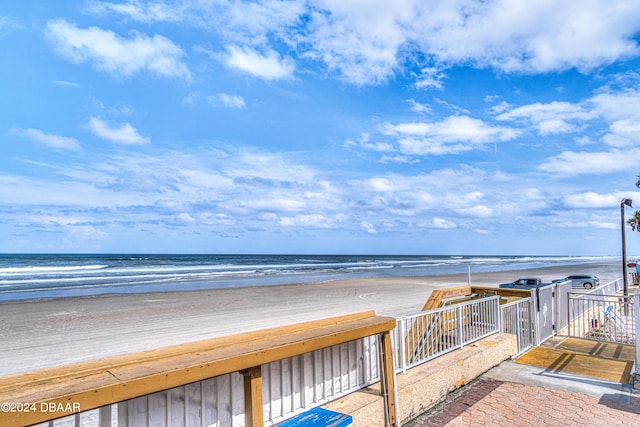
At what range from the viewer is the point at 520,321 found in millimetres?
8719

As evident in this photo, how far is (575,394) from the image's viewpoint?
5910 millimetres

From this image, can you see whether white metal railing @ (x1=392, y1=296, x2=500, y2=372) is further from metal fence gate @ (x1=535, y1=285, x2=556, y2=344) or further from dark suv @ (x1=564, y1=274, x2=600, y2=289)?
dark suv @ (x1=564, y1=274, x2=600, y2=289)

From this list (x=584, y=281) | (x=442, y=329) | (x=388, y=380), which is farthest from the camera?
(x=584, y=281)

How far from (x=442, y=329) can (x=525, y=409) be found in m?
2.05

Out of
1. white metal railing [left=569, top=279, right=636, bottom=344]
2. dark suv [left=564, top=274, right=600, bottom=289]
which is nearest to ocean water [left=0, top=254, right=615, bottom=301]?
white metal railing [left=569, top=279, right=636, bottom=344]

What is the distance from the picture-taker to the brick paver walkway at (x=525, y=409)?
4.98 metres

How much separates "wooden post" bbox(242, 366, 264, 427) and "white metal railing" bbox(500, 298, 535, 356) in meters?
6.36

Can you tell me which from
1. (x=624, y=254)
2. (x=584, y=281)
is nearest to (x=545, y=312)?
(x=624, y=254)

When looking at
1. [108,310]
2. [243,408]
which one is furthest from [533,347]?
[108,310]

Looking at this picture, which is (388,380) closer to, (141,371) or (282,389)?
(282,389)

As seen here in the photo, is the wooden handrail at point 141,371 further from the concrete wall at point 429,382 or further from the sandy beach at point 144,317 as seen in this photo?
the sandy beach at point 144,317

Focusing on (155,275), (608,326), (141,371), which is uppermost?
(141,371)

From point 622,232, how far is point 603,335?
1002 cm

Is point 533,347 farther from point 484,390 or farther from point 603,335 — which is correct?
point 484,390
